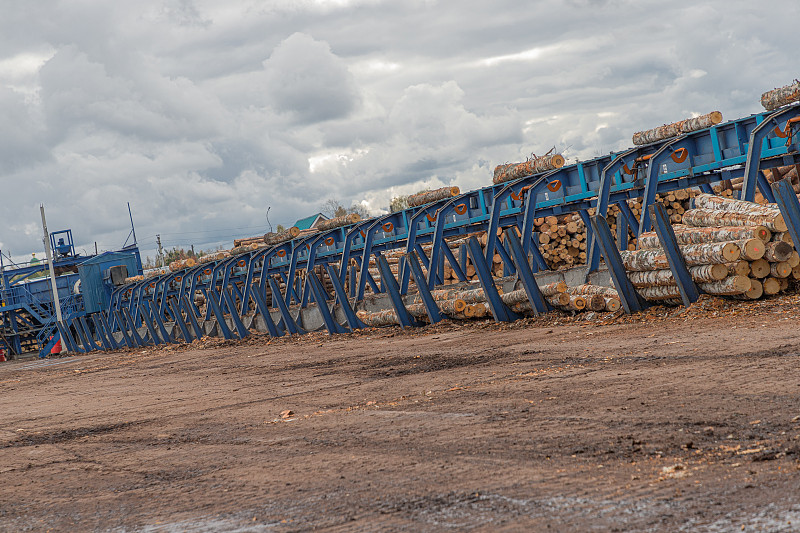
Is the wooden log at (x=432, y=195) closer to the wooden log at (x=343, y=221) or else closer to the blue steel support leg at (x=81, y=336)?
the wooden log at (x=343, y=221)

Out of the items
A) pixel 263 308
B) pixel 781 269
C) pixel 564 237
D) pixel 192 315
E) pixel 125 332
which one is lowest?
pixel 781 269

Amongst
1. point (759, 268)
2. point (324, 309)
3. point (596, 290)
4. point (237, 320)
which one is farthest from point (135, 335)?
point (759, 268)

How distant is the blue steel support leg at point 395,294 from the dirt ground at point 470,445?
7019 mm

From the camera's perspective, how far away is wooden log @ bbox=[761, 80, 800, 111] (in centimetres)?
1380

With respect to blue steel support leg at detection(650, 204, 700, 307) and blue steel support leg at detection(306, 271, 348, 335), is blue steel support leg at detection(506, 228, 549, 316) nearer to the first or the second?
blue steel support leg at detection(650, 204, 700, 307)

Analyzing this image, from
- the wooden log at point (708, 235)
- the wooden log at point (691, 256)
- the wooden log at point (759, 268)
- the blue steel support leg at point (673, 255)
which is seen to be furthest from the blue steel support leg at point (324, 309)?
the wooden log at point (759, 268)

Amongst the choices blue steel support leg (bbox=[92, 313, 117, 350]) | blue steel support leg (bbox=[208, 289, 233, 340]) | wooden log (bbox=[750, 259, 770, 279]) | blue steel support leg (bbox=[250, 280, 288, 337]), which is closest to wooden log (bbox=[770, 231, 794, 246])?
wooden log (bbox=[750, 259, 770, 279])

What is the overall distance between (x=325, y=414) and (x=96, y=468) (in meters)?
2.17

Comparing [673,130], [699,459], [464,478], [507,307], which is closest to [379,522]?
[464,478]

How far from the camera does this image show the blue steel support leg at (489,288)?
53.8ft

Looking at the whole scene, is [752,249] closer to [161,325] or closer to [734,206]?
[734,206]

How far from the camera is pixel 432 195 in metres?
23.2

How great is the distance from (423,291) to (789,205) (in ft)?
28.0

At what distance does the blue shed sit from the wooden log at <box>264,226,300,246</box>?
46.4 ft
